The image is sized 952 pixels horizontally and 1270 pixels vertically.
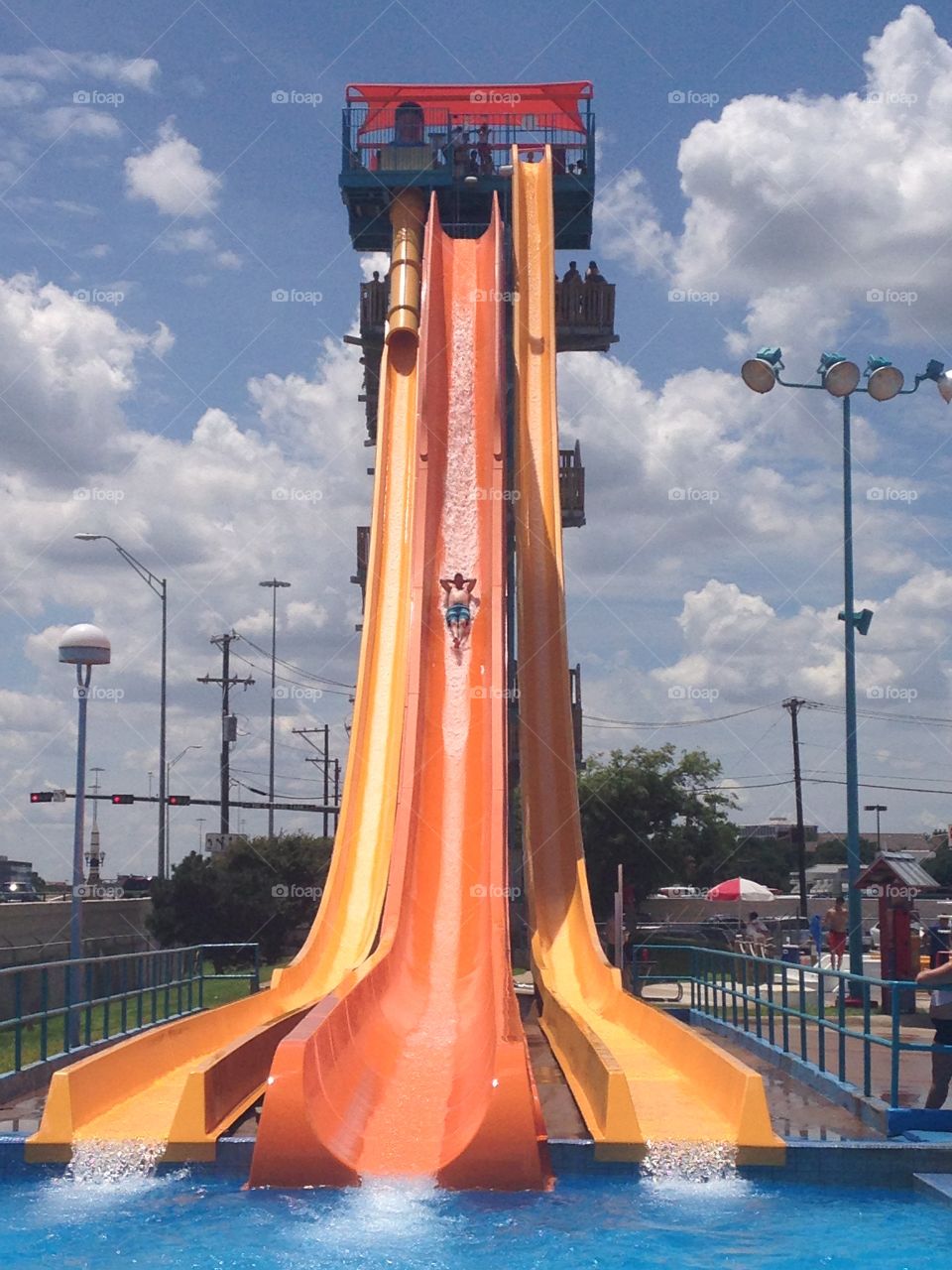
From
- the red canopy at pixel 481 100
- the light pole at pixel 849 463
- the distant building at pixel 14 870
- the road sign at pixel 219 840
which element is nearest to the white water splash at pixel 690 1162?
the light pole at pixel 849 463

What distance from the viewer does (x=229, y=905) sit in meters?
36.9

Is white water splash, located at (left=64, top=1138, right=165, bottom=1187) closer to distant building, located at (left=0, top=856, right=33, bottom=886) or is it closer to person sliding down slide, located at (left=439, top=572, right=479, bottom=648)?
person sliding down slide, located at (left=439, top=572, right=479, bottom=648)

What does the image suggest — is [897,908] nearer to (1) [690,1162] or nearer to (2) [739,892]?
(1) [690,1162]

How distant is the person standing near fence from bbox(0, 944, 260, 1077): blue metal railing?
646 cm

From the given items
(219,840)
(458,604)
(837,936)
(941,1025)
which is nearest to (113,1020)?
(458,604)

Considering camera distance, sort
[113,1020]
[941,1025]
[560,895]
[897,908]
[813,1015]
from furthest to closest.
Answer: [560,895]
[113,1020]
[897,908]
[813,1015]
[941,1025]

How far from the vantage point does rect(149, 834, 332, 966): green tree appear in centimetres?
3669

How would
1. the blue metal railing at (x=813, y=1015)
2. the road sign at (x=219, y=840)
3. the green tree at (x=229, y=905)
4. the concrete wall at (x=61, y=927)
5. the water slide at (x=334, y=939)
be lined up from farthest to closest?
the road sign at (x=219, y=840), the green tree at (x=229, y=905), the concrete wall at (x=61, y=927), the blue metal railing at (x=813, y=1015), the water slide at (x=334, y=939)

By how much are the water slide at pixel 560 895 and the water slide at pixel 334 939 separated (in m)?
2.00

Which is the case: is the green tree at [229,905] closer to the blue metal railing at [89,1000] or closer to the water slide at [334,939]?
the blue metal railing at [89,1000]

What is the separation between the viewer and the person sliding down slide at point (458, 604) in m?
21.0

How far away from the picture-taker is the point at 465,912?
1691 centimetres

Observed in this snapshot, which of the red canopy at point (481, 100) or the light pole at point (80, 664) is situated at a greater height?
the red canopy at point (481, 100)

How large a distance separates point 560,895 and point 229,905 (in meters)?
19.3
